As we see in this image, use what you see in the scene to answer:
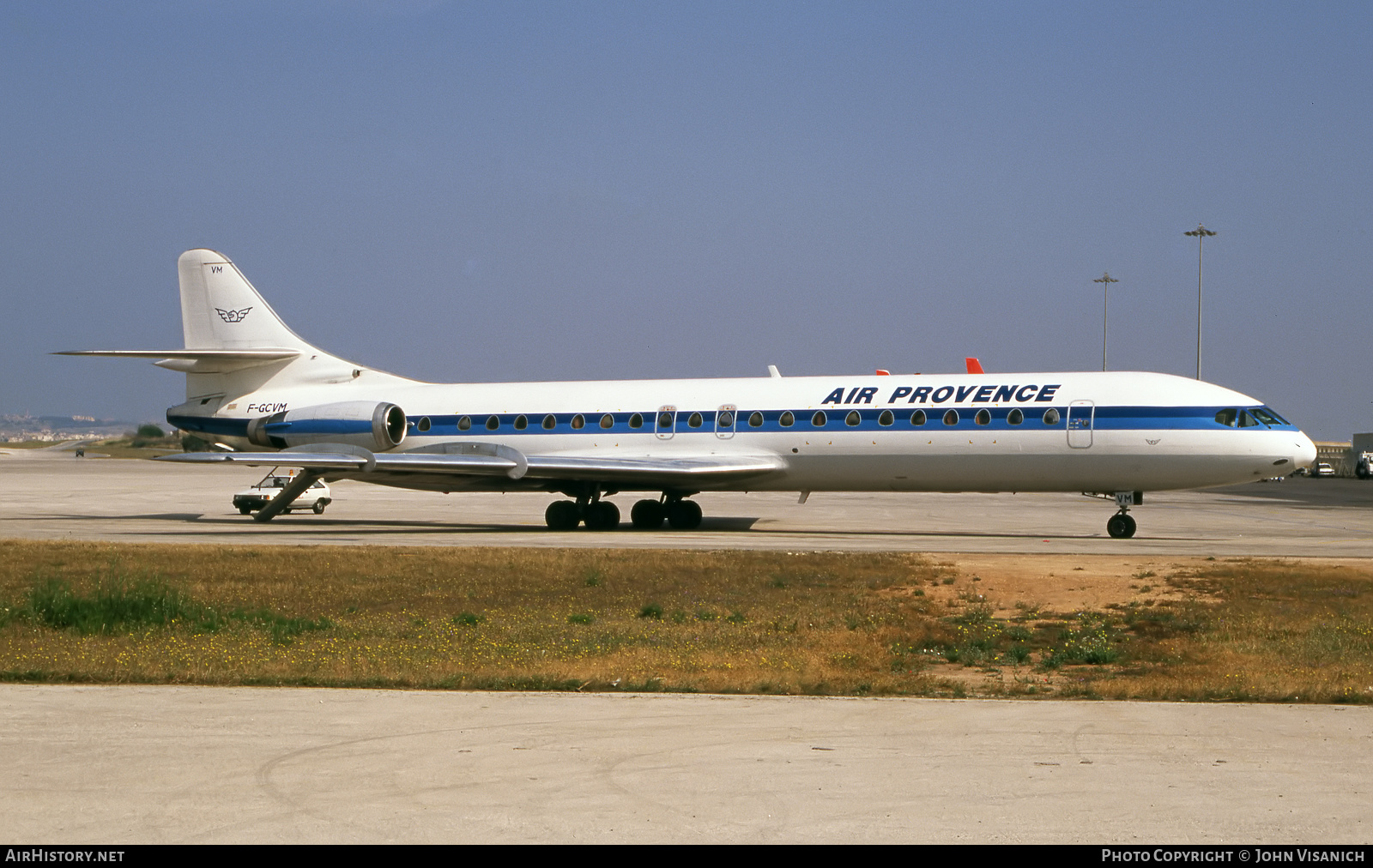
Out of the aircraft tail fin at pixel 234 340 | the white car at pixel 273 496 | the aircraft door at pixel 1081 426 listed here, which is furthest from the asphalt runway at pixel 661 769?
the white car at pixel 273 496

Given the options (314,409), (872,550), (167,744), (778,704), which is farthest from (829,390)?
(167,744)

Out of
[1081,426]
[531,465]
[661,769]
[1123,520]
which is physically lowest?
[661,769]

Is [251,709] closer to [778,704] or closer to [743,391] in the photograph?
[778,704]

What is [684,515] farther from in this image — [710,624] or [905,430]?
[710,624]

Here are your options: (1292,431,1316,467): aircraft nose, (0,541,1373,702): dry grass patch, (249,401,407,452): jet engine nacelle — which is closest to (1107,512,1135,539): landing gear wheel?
(1292,431,1316,467): aircraft nose

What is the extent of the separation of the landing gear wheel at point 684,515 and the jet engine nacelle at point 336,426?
7.20 m

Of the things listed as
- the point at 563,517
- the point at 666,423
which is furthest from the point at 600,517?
the point at 666,423

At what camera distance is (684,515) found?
105 feet

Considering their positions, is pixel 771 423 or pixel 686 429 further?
pixel 686 429

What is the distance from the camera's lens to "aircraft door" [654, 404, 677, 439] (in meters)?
31.1

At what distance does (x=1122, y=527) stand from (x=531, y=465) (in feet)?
42.7

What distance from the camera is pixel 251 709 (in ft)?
30.7

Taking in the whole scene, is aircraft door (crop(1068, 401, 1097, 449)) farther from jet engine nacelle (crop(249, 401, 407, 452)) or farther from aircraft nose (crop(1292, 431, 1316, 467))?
jet engine nacelle (crop(249, 401, 407, 452))

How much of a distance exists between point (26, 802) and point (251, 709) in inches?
102
